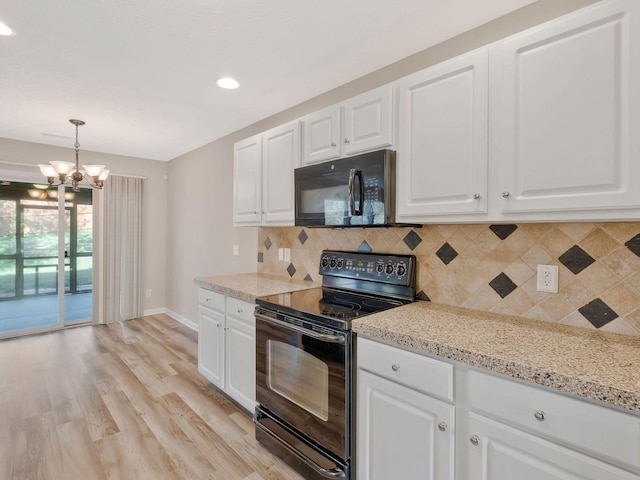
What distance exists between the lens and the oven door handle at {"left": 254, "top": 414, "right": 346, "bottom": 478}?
163cm

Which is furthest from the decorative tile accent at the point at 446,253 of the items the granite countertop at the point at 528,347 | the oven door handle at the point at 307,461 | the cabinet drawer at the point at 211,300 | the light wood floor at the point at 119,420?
the cabinet drawer at the point at 211,300

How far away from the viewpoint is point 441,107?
159cm

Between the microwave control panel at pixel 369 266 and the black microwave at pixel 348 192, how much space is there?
324 mm

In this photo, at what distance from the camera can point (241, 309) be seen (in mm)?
2311

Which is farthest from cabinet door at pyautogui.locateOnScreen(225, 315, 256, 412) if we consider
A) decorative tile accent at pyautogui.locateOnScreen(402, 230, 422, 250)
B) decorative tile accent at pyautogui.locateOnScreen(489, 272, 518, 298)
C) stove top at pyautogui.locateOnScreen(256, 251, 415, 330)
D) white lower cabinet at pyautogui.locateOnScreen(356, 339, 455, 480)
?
decorative tile accent at pyautogui.locateOnScreen(489, 272, 518, 298)

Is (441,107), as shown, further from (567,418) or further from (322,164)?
(567,418)

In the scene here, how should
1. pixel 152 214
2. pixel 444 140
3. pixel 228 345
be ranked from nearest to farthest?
pixel 444 140
pixel 228 345
pixel 152 214

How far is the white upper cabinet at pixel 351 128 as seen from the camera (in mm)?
1824

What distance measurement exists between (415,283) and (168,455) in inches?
71.1

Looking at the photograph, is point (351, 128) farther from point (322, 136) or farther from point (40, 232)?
point (40, 232)

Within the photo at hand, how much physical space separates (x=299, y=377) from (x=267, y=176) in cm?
150

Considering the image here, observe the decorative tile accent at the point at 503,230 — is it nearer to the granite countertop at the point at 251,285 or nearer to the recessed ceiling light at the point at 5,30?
the granite countertop at the point at 251,285

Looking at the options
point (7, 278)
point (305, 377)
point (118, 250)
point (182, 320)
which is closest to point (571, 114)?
point (305, 377)

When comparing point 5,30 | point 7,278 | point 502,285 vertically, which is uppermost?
point 5,30
